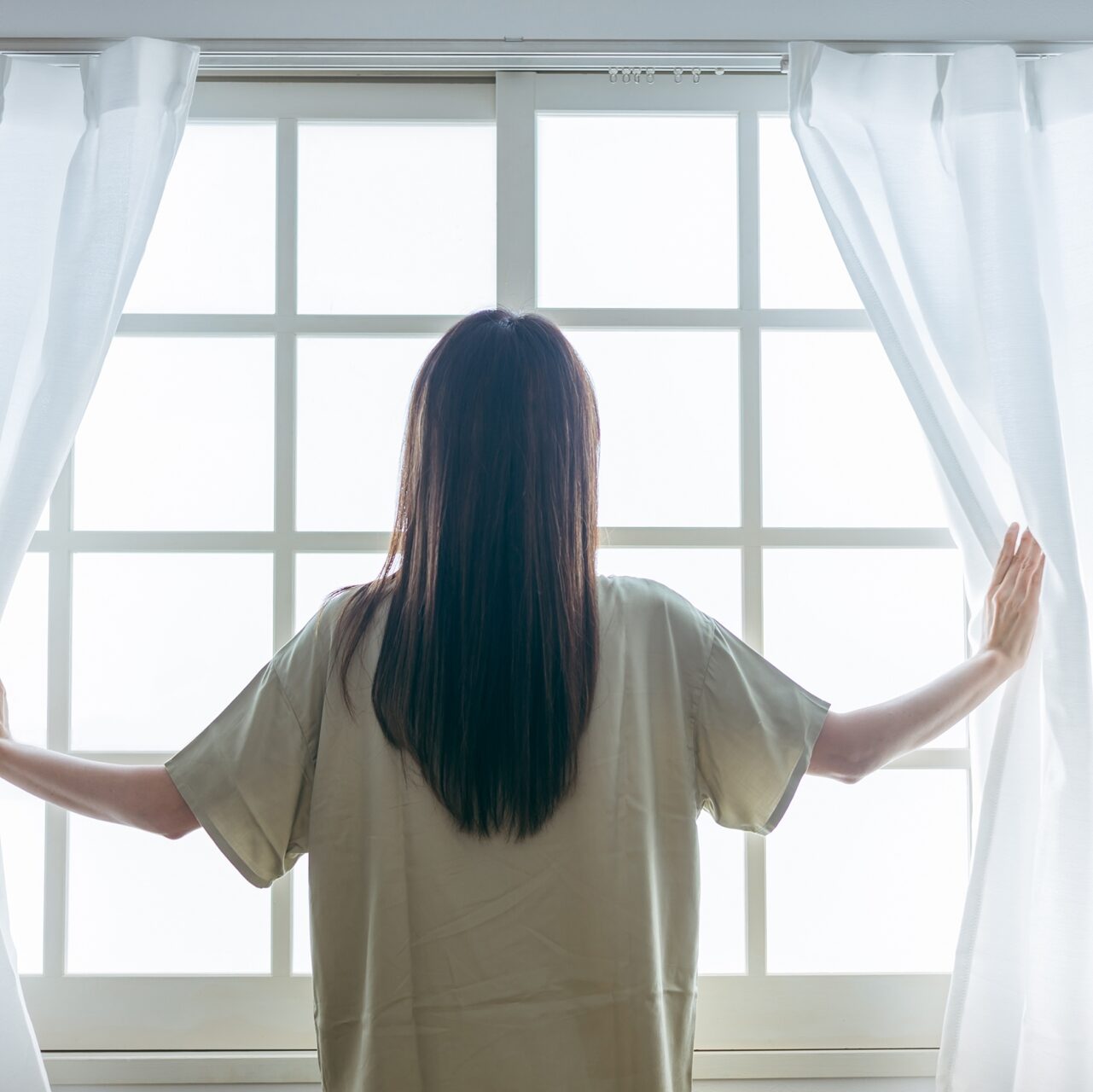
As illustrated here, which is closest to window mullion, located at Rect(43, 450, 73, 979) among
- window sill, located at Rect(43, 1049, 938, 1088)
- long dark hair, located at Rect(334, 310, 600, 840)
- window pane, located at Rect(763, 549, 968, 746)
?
window sill, located at Rect(43, 1049, 938, 1088)

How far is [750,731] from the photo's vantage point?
979mm

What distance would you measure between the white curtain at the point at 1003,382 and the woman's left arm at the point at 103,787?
1.01m

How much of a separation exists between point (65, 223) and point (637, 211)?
82 cm

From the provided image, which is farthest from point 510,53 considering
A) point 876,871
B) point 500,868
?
point 876,871

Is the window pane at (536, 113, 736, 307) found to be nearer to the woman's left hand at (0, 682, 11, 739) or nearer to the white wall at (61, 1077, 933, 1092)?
the woman's left hand at (0, 682, 11, 739)

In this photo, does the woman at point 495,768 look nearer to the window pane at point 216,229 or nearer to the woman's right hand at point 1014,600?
the woman's right hand at point 1014,600

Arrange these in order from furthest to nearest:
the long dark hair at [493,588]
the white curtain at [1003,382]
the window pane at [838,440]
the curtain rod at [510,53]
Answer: the window pane at [838,440]
the curtain rod at [510,53]
the white curtain at [1003,382]
the long dark hair at [493,588]

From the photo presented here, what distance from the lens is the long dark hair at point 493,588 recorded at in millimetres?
906

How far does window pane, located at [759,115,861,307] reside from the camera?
4.52ft

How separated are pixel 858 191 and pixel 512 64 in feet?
1.75

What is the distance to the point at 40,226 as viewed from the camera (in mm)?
1208

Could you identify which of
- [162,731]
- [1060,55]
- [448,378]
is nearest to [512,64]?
[448,378]

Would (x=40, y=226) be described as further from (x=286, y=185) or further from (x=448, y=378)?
(x=448, y=378)

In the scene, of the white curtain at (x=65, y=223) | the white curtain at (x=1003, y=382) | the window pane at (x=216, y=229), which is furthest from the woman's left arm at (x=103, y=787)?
the white curtain at (x=1003, y=382)
